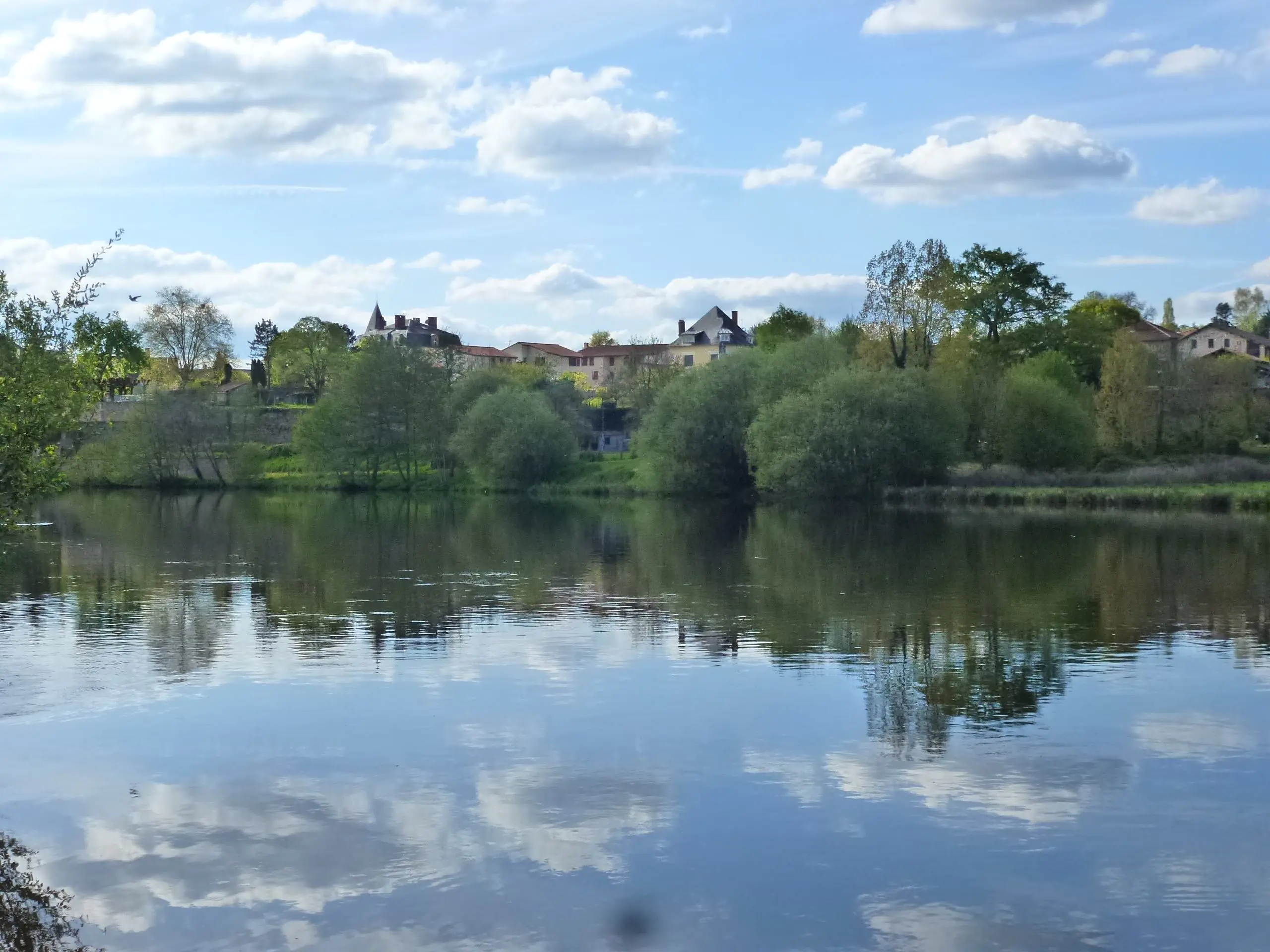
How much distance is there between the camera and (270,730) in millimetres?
16109

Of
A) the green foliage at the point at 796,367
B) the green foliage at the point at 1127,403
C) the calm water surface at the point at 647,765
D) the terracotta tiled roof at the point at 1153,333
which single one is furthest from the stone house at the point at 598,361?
the calm water surface at the point at 647,765

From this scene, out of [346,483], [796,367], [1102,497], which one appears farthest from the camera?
[346,483]

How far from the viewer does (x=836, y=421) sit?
2753 inches

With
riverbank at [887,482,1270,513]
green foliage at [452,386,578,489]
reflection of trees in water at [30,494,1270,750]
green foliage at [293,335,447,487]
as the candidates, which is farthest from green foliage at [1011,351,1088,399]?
green foliage at [293,335,447,487]

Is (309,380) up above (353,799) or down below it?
above

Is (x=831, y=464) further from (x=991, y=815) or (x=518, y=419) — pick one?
(x=991, y=815)

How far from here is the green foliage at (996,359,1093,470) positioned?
7375 centimetres

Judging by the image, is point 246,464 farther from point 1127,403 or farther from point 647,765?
point 647,765

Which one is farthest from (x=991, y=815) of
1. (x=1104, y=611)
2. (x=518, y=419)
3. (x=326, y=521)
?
(x=518, y=419)

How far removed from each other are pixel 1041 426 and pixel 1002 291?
15.0 metres

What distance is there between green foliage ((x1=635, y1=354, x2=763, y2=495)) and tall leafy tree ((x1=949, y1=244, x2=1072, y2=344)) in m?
14.7

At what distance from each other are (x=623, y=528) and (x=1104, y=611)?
97.2 ft

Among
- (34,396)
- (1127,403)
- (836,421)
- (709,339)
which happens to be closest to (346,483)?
(836,421)

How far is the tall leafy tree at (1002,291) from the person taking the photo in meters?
85.2
